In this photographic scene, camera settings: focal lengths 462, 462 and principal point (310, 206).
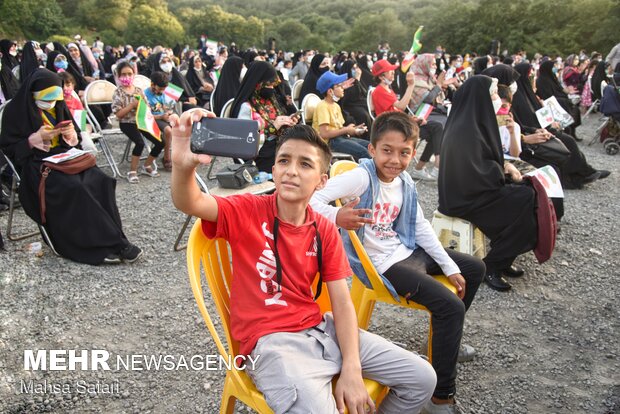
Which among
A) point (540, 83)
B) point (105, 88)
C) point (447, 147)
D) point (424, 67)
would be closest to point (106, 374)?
point (447, 147)

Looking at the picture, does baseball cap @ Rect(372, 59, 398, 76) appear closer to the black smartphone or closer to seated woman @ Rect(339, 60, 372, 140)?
seated woman @ Rect(339, 60, 372, 140)

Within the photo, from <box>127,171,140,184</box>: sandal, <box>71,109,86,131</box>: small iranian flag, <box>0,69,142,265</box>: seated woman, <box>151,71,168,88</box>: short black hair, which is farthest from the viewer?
<box>151,71,168,88</box>: short black hair

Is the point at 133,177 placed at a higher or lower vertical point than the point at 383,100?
lower

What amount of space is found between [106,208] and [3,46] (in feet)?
21.8

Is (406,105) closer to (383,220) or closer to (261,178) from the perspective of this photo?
(261,178)

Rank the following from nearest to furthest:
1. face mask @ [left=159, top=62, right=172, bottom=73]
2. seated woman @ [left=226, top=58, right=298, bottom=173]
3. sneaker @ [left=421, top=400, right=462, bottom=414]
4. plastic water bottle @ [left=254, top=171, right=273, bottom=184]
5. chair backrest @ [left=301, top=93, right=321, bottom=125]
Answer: sneaker @ [left=421, top=400, right=462, bottom=414] < plastic water bottle @ [left=254, top=171, right=273, bottom=184] < seated woman @ [left=226, top=58, right=298, bottom=173] < chair backrest @ [left=301, top=93, right=321, bottom=125] < face mask @ [left=159, top=62, right=172, bottom=73]

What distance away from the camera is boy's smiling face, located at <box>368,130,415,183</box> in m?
2.37

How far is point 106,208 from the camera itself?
153 inches

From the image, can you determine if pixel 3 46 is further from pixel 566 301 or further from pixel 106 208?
pixel 566 301

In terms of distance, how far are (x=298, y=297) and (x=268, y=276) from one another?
0.14 metres

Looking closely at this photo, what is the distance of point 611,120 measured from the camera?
827cm

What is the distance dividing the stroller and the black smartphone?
26.8ft

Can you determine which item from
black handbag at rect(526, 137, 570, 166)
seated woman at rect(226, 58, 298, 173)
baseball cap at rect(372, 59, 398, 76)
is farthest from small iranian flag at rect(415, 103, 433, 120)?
seated woman at rect(226, 58, 298, 173)

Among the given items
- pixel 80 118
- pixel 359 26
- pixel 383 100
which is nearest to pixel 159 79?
pixel 80 118
